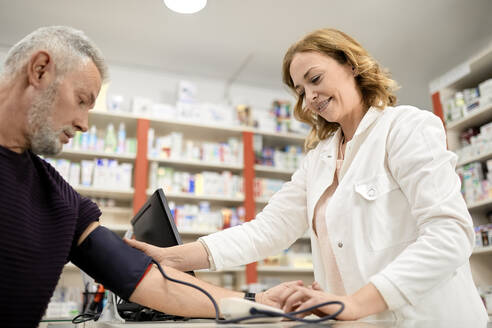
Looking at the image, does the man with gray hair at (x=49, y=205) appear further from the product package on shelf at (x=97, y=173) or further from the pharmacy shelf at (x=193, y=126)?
the pharmacy shelf at (x=193, y=126)

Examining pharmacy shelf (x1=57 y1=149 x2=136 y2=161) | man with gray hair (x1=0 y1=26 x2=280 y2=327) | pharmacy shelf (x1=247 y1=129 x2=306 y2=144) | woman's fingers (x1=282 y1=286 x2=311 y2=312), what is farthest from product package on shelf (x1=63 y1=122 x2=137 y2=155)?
woman's fingers (x1=282 y1=286 x2=311 y2=312)

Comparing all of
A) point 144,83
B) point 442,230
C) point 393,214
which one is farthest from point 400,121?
point 144,83

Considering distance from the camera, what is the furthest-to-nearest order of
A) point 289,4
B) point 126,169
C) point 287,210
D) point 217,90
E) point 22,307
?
1. point 217,90
2. point 126,169
3. point 289,4
4. point 287,210
5. point 22,307

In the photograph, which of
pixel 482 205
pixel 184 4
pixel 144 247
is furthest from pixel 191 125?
pixel 144 247

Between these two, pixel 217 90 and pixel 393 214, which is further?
pixel 217 90

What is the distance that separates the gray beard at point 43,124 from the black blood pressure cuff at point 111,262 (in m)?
0.26

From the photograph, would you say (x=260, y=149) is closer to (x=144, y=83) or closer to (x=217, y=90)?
(x=217, y=90)

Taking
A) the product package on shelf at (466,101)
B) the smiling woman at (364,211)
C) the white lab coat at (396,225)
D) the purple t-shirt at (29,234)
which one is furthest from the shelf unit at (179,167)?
the purple t-shirt at (29,234)

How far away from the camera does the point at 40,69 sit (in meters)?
1.00

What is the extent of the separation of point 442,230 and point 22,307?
927 mm

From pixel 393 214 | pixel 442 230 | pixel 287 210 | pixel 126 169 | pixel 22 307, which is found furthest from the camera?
pixel 126 169

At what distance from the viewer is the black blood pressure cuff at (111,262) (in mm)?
1076

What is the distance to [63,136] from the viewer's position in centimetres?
104

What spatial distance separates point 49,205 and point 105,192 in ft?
10.0
